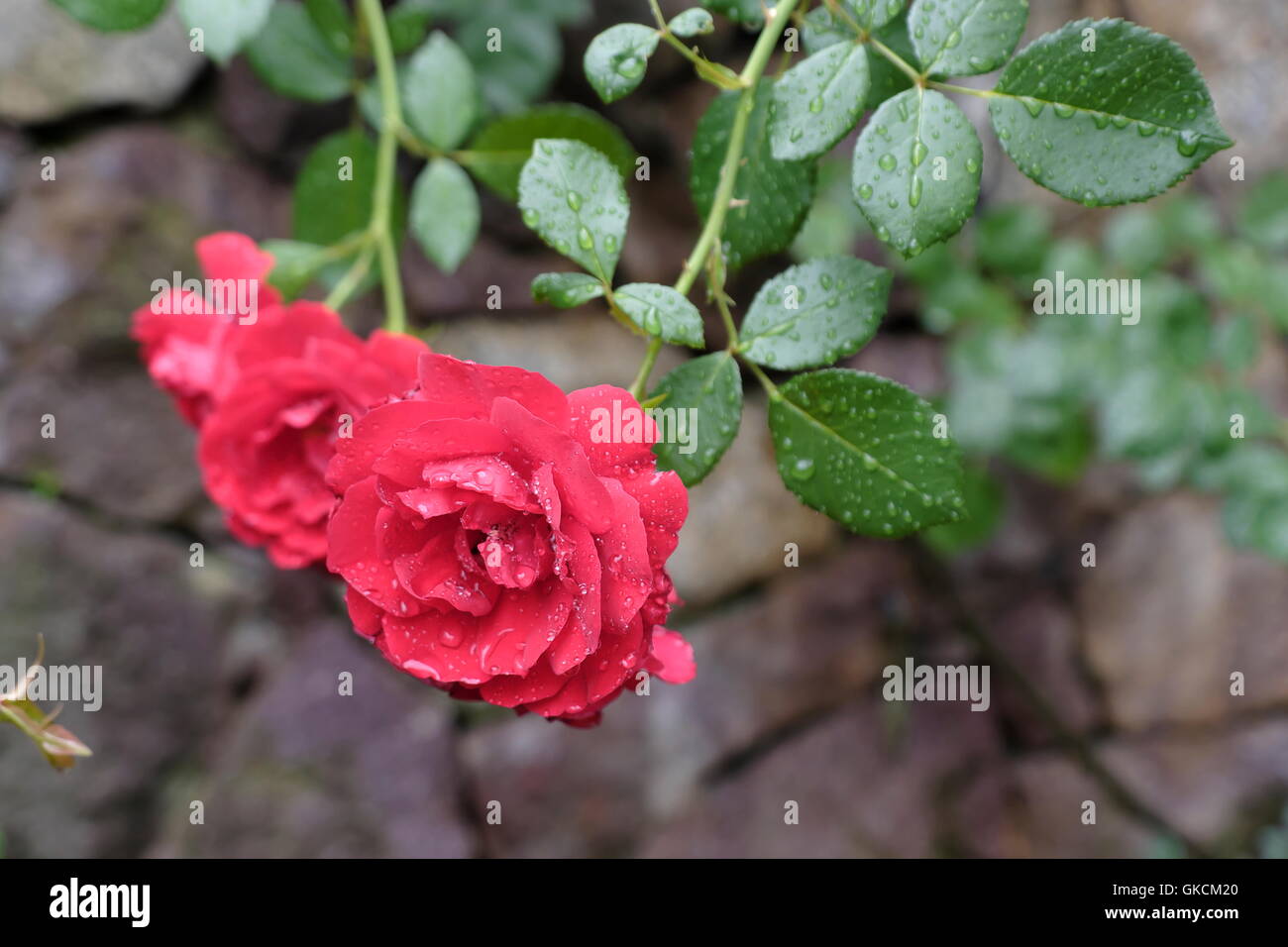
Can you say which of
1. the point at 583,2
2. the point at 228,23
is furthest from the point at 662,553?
the point at 583,2

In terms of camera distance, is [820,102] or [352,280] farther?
[352,280]

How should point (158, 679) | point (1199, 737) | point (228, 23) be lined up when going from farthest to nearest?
point (1199, 737), point (158, 679), point (228, 23)

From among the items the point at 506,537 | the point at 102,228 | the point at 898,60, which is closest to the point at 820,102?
the point at 898,60

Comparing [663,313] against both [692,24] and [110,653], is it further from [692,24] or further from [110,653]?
[110,653]

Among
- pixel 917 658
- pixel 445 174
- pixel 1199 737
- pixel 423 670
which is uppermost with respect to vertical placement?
pixel 445 174

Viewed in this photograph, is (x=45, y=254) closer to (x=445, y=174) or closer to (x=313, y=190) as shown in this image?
(x=313, y=190)

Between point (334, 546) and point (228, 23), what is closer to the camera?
point (334, 546)

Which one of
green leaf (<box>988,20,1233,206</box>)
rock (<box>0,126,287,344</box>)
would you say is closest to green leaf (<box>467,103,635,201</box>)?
green leaf (<box>988,20,1233,206</box>)
